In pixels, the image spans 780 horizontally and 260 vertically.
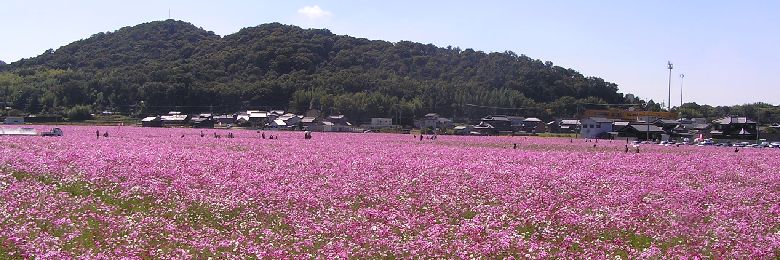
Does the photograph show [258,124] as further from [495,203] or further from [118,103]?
[495,203]

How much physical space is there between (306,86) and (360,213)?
137m

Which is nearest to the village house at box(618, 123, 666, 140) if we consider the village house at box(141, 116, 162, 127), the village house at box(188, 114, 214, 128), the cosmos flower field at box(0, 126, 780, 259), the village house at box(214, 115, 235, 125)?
the cosmos flower field at box(0, 126, 780, 259)

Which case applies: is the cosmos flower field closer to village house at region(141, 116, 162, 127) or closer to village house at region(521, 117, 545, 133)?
village house at region(141, 116, 162, 127)

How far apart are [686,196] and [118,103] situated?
132 m

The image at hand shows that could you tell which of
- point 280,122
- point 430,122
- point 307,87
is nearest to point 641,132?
point 430,122

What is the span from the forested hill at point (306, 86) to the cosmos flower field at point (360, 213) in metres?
Result: 99.9

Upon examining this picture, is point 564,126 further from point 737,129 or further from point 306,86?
point 306,86

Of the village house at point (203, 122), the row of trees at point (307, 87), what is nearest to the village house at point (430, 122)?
the row of trees at point (307, 87)

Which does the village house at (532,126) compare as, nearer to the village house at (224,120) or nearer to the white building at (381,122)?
the white building at (381,122)

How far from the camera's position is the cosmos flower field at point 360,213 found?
8914 mm

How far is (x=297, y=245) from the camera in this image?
356 inches

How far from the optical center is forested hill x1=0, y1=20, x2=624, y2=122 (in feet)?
420

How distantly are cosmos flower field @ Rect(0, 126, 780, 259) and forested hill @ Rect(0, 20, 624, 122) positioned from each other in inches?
3933

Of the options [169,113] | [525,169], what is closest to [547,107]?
[169,113]
